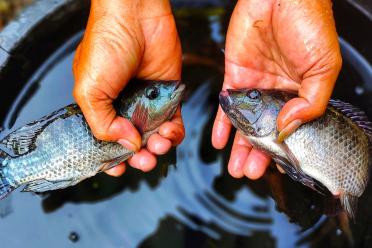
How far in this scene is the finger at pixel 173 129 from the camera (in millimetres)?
3168

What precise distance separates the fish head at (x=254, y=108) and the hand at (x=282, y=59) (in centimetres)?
16

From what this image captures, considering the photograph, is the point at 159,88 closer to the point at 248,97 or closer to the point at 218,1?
the point at 248,97

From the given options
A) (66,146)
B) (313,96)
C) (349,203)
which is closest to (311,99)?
(313,96)

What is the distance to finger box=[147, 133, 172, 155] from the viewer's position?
10.3ft

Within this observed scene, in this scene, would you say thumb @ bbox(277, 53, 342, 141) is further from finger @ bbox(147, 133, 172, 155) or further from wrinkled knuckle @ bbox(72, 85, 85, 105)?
wrinkled knuckle @ bbox(72, 85, 85, 105)

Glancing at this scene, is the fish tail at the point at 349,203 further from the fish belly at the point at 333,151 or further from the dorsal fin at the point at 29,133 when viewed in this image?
the dorsal fin at the point at 29,133

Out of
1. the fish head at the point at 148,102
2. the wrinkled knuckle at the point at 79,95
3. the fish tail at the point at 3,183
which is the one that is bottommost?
the fish tail at the point at 3,183

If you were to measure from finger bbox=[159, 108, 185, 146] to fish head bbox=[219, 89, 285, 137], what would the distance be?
0.37 meters

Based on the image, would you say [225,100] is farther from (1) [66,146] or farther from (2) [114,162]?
(1) [66,146]

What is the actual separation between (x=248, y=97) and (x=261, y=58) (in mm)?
396

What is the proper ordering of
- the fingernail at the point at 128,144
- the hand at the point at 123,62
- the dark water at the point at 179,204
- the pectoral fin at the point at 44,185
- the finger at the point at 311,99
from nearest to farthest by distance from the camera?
1. the finger at the point at 311,99
2. the hand at the point at 123,62
3. the fingernail at the point at 128,144
4. the pectoral fin at the point at 44,185
5. the dark water at the point at 179,204

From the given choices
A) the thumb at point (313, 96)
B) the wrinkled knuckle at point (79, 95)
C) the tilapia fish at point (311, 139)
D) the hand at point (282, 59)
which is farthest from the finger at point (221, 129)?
the wrinkled knuckle at point (79, 95)

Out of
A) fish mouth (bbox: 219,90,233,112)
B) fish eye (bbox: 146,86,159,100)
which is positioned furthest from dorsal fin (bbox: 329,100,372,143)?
fish eye (bbox: 146,86,159,100)

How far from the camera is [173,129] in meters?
3.18
